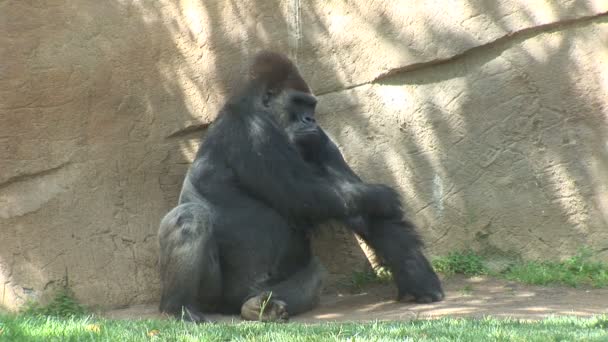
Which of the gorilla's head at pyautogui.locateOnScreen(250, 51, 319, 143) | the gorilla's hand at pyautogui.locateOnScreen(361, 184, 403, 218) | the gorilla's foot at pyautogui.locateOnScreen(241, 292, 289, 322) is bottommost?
the gorilla's foot at pyautogui.locateOnScreen(241, 292, 289, 322)

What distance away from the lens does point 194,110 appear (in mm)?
7016

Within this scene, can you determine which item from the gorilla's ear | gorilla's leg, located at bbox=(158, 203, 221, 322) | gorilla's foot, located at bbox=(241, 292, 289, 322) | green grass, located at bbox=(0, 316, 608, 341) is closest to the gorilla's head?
the gorilla's ear

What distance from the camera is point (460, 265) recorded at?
23.3 feet

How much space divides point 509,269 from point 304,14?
2.58 m

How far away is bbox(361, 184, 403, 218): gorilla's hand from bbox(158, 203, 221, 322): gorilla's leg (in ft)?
3.82

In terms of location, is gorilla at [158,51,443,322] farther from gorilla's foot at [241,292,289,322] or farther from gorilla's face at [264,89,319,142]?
gorilla's foot at [241,292,289,322]

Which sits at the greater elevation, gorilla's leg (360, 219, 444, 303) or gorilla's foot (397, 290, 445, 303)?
gorilla's leg (360, 219, 444, 303)

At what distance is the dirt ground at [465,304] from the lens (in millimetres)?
5898

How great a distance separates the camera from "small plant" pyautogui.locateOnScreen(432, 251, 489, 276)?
7.07 metres

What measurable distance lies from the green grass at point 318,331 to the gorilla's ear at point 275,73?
2.41m

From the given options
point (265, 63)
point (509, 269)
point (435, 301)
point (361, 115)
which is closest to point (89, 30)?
point (265, 63)

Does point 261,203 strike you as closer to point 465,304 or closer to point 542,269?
point 465,304

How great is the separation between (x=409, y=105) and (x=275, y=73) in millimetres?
1125

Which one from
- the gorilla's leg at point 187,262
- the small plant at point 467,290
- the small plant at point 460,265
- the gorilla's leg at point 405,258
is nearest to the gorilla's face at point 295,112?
the gorilla's leg at point 405,258
